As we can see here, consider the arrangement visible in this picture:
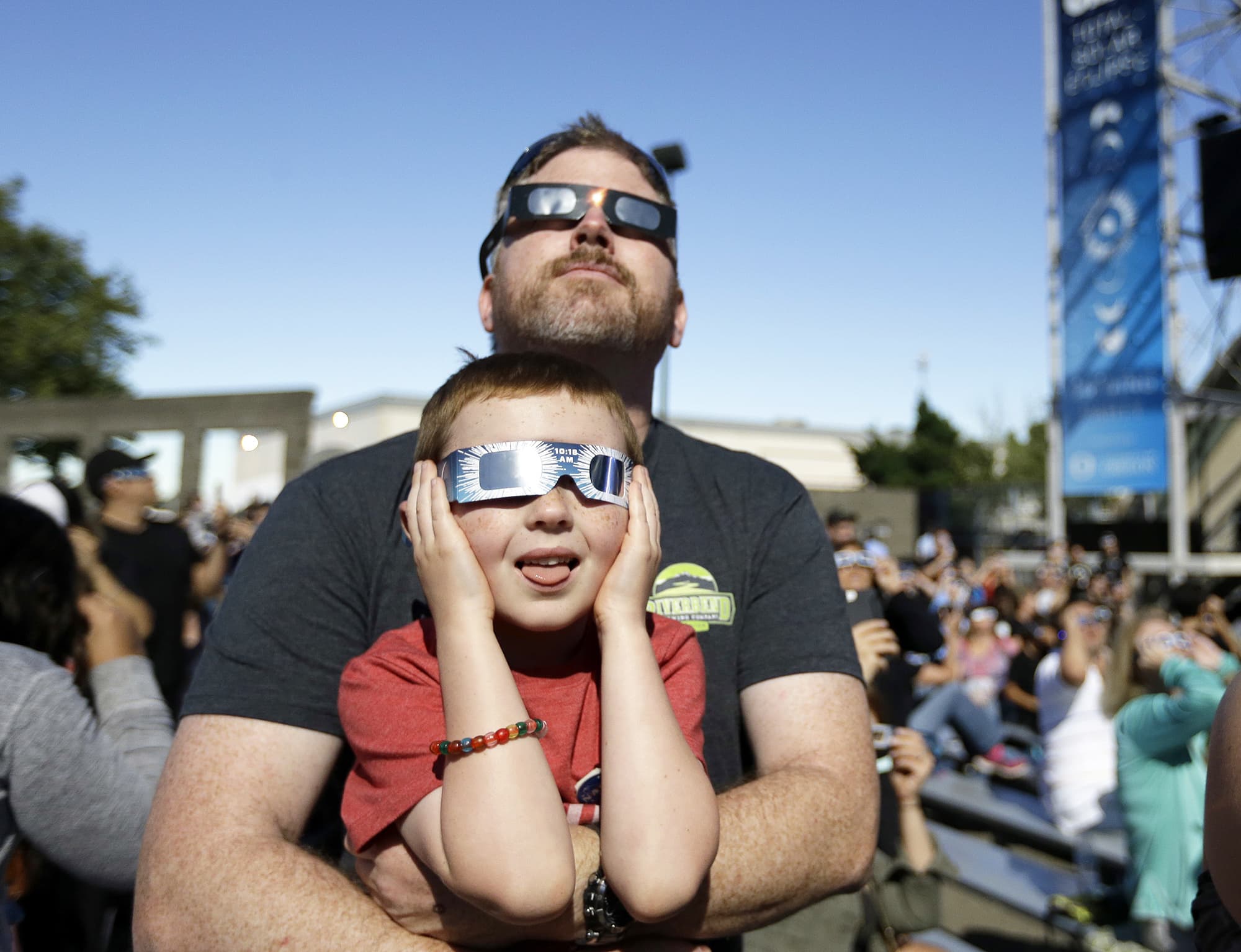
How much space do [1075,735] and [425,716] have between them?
656 centimetres

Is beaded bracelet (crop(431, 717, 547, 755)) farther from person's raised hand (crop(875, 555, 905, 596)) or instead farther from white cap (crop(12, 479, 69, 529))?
person's raised hand (crop(875, 555, 905, 596))

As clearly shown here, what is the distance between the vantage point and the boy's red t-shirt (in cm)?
155

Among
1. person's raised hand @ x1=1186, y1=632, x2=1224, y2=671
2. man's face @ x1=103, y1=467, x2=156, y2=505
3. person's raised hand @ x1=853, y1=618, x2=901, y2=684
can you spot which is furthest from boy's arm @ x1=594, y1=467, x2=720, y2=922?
man's face @ x1=103, y1=467, x2=156, y2=505

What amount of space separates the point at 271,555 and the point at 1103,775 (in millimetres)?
6684

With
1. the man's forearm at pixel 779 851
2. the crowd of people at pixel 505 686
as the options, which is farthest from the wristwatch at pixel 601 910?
the man's forearm at pixel 779 851

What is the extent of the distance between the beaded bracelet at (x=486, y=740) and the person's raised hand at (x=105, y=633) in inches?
69.1

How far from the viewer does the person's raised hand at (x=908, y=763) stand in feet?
14.6

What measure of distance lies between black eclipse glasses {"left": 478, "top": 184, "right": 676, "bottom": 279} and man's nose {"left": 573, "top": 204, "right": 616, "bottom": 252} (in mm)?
11

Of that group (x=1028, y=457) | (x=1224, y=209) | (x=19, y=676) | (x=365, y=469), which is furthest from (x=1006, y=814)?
(x=1028, y=457)

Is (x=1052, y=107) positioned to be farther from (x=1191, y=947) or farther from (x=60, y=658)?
(x=60, y=658)

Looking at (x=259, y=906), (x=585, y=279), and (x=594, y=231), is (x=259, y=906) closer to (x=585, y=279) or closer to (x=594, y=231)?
(x=585, y=279)

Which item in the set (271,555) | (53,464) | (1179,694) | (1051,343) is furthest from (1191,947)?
(53,464)

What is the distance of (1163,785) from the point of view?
517 centimetres

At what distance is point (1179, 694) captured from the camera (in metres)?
4.86
